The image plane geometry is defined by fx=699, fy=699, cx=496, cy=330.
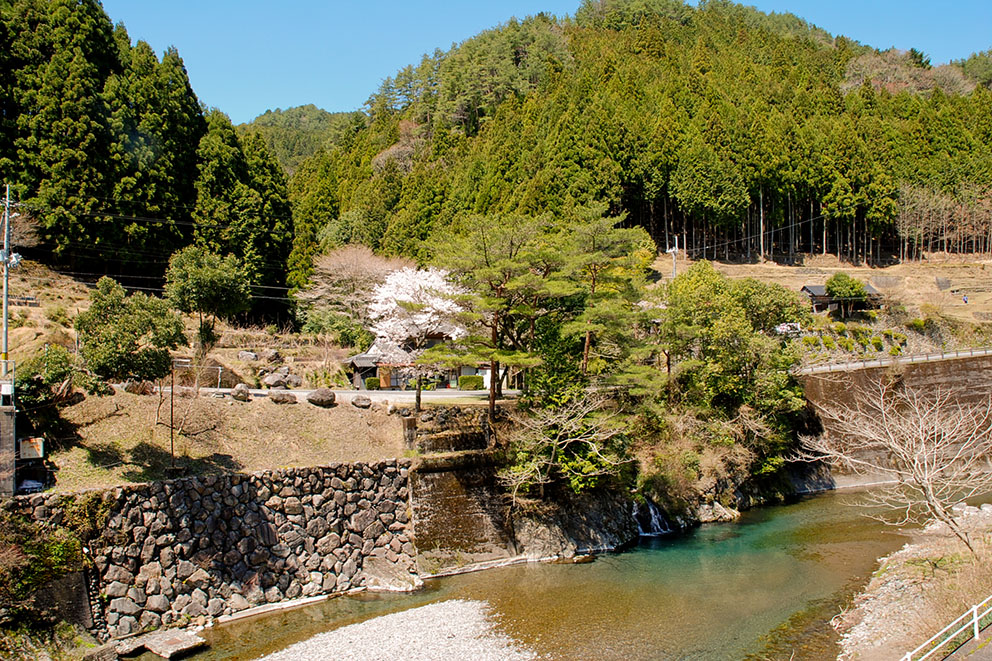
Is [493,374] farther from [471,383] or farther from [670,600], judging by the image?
[471,383]

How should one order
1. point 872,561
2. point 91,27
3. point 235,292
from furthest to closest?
1. point 91,27
2. point 235,292
3. point 872,561

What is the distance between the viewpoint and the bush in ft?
89.2

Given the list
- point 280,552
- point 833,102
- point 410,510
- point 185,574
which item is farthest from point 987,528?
point 833,102

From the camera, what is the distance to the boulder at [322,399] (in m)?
19.2

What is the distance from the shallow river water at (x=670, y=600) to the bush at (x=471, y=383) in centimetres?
1020

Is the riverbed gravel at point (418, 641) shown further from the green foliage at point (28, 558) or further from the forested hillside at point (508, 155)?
the forested hillside at point (508, 155)

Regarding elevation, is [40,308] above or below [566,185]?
below

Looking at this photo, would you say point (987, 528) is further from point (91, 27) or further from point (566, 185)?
point (91, 27)

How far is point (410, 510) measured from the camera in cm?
1684

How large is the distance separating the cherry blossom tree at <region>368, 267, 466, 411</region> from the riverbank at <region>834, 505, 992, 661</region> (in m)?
14.4

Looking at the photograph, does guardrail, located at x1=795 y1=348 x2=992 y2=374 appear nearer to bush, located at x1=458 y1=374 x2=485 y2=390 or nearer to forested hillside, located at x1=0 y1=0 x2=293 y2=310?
bush, located at x1=458 y1=374 x2=485 y2=390

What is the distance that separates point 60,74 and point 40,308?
12346 mm

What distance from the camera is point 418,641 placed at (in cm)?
1230

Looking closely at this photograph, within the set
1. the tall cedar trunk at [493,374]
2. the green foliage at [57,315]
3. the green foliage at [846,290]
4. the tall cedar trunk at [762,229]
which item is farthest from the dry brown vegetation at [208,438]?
the tall cedar trunk at [762,229]
